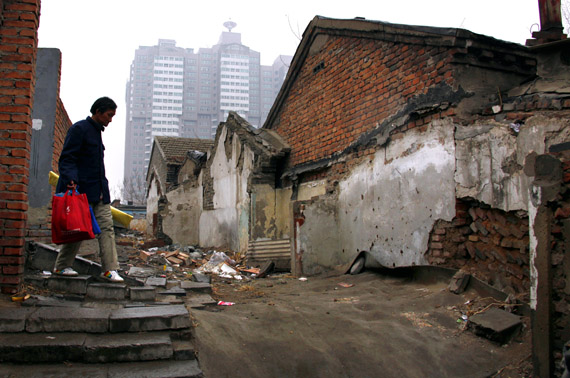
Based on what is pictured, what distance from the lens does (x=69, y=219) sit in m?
3.62

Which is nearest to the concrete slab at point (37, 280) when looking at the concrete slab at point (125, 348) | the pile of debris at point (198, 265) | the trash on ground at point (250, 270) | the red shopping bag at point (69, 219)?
the red shopping bag at point (69, 219)

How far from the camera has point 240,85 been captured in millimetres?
74562

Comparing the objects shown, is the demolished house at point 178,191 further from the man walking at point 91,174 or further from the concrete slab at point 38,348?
the concrete slab at point 38,348

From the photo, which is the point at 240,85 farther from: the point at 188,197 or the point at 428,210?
the point at 428,210

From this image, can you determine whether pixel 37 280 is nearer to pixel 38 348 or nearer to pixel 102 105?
pixel 38 348

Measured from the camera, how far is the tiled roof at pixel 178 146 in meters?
19.8

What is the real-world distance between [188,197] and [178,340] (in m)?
13.2

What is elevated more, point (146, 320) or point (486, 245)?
point (486, 245)

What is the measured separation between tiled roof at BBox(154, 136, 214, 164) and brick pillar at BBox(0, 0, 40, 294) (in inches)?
605

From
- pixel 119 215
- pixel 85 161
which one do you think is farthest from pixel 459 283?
pixel 119 215

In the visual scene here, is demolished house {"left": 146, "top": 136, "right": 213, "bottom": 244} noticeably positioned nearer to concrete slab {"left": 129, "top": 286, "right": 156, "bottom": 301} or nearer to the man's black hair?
the man's black hair

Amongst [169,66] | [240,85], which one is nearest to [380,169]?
[240,85]

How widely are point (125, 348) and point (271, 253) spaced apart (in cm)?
621

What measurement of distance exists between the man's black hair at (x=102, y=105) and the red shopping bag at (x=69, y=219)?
3.18 feet
